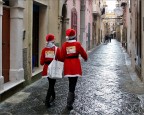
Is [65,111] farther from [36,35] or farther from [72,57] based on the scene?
[36,35]

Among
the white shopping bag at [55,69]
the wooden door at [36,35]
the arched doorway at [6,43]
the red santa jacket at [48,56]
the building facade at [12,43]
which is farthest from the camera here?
the wooden door at [36,35]

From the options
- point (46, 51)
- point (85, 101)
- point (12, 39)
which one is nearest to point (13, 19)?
point (12, 39)

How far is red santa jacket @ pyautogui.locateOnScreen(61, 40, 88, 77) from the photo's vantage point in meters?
7.74

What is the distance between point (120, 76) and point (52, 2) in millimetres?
4486

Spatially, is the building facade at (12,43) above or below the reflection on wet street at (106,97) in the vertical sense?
above

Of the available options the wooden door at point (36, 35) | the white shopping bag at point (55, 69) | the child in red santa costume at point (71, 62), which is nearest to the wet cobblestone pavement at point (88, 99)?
the child in red santa costume at point (71, 62)

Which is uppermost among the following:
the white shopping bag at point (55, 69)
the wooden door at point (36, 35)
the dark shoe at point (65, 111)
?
the wooden door at point (36, 35)

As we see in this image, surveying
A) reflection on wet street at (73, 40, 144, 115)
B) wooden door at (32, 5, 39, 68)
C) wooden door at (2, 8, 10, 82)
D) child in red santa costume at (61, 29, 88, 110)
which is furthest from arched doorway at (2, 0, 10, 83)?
wooden door at (32, 5, 39, 68)

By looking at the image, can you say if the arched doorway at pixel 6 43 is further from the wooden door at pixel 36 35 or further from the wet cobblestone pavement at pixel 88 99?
the wooden door at pixel 36 35

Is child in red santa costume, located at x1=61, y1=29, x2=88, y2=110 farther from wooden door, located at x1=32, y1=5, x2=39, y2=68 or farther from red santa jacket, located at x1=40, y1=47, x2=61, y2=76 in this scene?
wooden door, located at x1=32, y1=5, x2=39, y2=68

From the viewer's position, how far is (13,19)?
1020 cm

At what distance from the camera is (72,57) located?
25.7 ft

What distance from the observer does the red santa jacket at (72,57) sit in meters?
7.74

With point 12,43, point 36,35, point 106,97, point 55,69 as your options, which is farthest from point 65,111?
point 36,35
